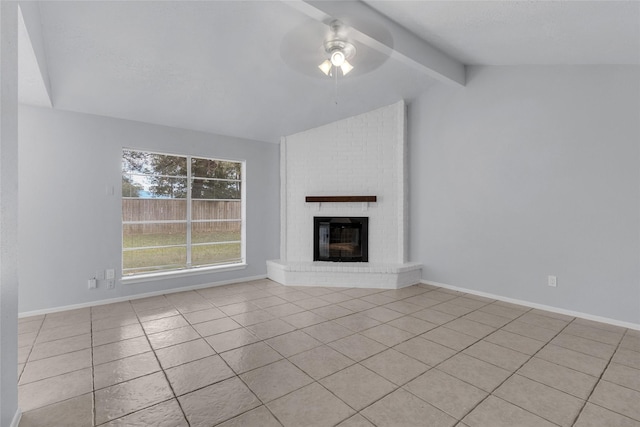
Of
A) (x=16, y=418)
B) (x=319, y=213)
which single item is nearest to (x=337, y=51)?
(x=319, y=213)

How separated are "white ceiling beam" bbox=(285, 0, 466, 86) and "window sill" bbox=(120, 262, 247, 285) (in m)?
3.60

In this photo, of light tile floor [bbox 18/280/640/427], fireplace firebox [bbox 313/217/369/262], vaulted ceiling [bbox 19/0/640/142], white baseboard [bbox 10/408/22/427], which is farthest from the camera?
fireplace firebox [bbox 313/217/369/262]

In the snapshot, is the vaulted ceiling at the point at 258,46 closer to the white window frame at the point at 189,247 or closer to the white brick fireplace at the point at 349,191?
the white window frame at the point at 189,247

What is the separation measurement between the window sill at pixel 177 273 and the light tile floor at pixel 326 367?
1.34ft

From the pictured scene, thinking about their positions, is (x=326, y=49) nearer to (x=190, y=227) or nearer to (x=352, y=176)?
(x=352, y=176)

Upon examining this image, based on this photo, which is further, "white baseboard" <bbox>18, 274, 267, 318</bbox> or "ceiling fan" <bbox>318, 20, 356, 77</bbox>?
"white baseboard" <bbox>18, 274, 267, 318</bbox>

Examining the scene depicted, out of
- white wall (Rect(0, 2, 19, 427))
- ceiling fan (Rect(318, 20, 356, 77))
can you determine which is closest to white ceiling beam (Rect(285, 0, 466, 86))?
ceiling fan (Rect(318, 20, 356, 77))

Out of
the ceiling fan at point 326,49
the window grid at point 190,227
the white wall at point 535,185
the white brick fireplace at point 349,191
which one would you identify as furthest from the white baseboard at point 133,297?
the ceiling fan at point 326,49

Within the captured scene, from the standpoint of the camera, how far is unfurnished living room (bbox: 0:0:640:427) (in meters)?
1.92

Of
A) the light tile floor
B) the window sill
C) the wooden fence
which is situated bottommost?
the light tile floor

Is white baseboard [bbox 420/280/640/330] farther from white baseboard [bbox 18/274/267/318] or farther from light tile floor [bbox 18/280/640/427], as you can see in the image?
white baseboard [bbox 18/274/267/318]

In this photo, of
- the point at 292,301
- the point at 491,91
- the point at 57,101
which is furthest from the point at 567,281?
the point at 57,101

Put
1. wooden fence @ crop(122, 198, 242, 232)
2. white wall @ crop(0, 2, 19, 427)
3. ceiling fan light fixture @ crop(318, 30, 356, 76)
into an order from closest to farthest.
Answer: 1. white wall @ crop(0, 2, 19, 427)
2. ceiling fan light fixture @ crop(318, 30, 356, 76)
3. wooden fence @ crop(122, 198, 242, 232)

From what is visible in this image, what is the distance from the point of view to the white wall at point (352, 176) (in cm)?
480
